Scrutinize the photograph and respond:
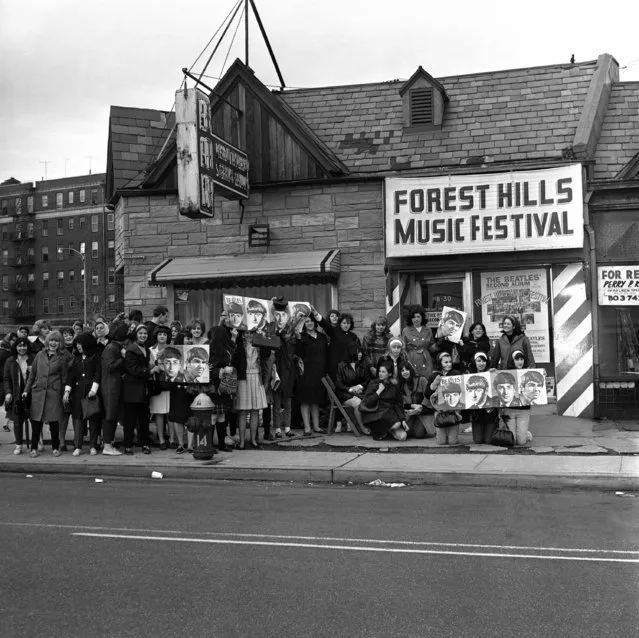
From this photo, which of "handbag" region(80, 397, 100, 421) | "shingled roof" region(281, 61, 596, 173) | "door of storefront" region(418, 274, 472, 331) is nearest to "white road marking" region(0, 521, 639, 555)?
"handbag" region(80, 397, 100, 421)

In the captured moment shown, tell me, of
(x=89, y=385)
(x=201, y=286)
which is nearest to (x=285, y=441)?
(x=89, y=385)

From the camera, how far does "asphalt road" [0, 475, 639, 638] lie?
15.4 feet

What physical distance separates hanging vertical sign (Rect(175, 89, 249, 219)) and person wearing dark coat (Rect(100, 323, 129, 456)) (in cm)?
287

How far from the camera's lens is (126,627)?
15.2 feet

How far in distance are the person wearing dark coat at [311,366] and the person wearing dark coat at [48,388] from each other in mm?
3460

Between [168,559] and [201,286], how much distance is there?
9491 mm

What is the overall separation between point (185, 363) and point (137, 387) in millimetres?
721

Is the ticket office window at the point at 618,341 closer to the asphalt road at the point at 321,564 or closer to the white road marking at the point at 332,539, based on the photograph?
the asphalt road at the point at 321,564

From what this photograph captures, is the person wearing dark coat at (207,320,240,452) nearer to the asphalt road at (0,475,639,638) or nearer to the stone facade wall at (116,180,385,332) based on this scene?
the asphalt road at (0,475,639,638)

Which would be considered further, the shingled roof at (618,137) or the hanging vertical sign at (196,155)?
the shingled roof at (618,137)

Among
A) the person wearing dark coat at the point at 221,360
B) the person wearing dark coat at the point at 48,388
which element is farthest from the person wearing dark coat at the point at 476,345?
the person wearing dark coat at the point at 48,388

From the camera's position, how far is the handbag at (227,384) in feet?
36.9

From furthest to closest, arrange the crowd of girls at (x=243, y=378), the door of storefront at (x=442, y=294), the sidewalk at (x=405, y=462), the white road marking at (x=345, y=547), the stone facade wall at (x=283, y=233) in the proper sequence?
1. the stone facade wall at (x=283, y=233)
2. the door of storefront at (x=442, y=294)
3. the crowd of girls at (x=243, y=378)
4. the sidewalk at (x=405, y=462)
5. the white road marking at (x=345, y=547)

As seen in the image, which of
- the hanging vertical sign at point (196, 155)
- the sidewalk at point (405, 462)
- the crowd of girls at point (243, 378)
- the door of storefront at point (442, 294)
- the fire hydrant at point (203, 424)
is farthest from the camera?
the door of storefront at point (442, 294)
